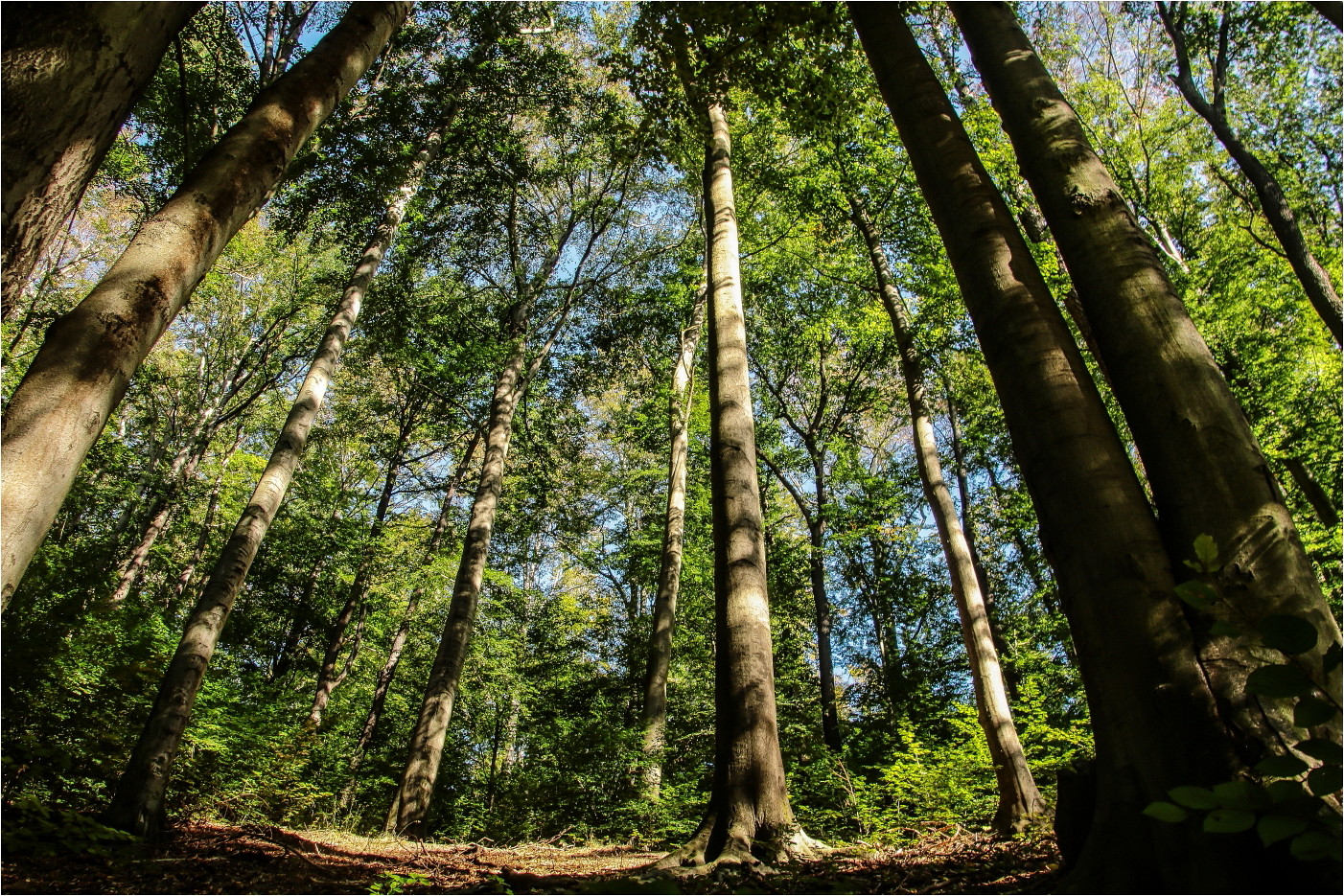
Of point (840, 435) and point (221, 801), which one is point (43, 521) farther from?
point (840, 435)

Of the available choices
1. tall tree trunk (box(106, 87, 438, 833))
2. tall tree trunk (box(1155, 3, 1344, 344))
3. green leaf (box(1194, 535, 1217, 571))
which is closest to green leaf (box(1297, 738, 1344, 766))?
green leaf (box(1194, 535, 1217, 571))

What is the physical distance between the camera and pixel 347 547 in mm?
14188

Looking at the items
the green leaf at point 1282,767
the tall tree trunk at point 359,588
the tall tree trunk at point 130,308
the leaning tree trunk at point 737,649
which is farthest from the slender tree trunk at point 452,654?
the green leaf at point 1282,767

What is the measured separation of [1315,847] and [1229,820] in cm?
10

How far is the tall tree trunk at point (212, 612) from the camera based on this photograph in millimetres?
4992

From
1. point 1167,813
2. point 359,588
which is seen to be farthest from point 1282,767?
point 359,588

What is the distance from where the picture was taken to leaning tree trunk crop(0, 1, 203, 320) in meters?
1.82

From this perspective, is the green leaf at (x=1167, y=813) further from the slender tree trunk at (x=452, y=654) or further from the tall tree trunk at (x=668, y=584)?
the slender tree trunk at (x=452, y=654)

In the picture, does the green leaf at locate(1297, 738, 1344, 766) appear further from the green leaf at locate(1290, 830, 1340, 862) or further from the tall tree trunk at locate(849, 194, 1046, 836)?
the tall tree trunk at locate(849, 194, 1046, 836)

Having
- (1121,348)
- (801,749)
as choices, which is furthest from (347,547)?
(1121,348)

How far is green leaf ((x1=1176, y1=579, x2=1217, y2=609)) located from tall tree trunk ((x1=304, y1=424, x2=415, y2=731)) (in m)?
13.6

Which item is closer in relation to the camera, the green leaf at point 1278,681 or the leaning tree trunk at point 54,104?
the green leaf at point 1278,681

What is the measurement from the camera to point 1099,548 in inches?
77.1

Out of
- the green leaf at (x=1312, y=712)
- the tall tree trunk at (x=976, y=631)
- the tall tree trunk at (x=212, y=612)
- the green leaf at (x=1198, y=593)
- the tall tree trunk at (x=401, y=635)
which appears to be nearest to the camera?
the green leaf at (x=1312, y=712)
